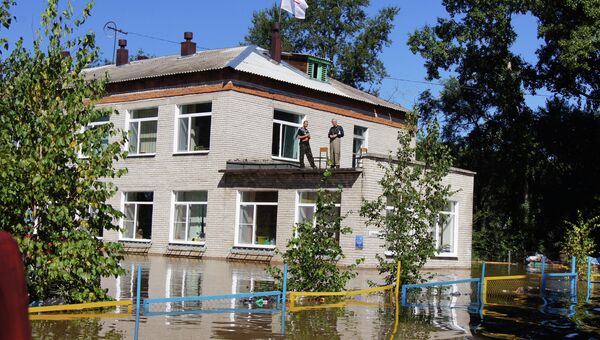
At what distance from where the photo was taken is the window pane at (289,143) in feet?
115

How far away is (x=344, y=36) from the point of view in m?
65.6

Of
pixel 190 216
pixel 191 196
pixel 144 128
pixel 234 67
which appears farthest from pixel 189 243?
pixel 234 67

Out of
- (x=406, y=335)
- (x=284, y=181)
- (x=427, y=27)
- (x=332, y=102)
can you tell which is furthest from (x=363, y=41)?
(x=406, y=335)

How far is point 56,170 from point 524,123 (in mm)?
36473

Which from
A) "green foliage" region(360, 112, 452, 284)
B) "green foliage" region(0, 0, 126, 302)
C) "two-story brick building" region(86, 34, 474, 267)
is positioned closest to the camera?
"green foliage" region(0, 0, 126, 302)

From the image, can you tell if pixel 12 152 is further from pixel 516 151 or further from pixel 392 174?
pixel 516 151

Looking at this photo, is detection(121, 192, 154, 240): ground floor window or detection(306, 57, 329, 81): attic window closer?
detection(121, 192, 154, 240): ground floor window

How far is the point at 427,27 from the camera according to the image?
141 ft

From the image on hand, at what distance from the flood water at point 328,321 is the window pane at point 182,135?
14638 millimetres

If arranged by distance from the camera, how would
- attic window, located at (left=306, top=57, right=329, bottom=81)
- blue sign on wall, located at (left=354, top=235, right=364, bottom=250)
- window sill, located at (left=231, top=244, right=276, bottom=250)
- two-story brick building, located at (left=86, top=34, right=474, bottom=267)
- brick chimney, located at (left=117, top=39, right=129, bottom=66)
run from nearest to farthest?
blue sign on wall, located at (left=354, top=235, right=364, bottom=250) < window sill, located at (left=231, top=244, right=276, bottom=250) < two-story brick building, located at (left=86, top=34, right=474, bottom=267) < attic window, located at (left=306, top=57, right=329, bottom=81) < brick chimney, located at (left=117, top=39, right=129, bottom=66)

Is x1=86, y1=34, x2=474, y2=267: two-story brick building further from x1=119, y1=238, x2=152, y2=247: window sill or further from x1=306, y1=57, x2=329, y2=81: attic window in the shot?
x1=306, y1=57, x2=329, y2=81: attic window

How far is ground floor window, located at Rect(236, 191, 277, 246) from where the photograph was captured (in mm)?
30984

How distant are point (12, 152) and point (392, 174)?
9.58 meters

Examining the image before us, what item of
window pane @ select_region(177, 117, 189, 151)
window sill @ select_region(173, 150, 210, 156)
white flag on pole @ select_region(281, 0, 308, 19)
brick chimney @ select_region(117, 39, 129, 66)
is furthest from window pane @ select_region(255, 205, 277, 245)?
brick chimney @ select_region(117, 39, 129, 66)
